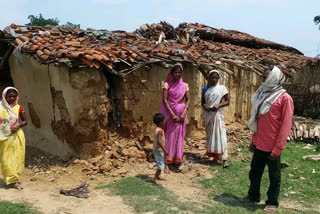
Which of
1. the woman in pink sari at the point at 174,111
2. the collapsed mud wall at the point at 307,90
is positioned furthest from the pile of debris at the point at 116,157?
the collapsed mud wall at the point at 307,90

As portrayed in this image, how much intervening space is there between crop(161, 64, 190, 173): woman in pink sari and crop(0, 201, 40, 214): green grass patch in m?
2.18

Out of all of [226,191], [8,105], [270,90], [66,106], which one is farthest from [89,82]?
[270,90]

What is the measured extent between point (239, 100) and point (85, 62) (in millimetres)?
4304

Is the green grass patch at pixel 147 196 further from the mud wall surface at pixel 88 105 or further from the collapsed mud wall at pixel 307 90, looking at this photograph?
the collapsed mud wall at pixel 307 90

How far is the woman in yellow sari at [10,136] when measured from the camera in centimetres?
427

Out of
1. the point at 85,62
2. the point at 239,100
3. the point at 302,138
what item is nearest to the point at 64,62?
the point at 85,62

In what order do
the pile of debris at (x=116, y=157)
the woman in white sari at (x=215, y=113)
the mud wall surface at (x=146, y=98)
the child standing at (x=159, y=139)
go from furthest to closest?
1. the mud wall surface at (x=146, y=98)
2. the woman in white sari at (x=215, y=113)
3. the pile of debris at (x=116, y=157)
4. the child standing at (x=159, y=139)

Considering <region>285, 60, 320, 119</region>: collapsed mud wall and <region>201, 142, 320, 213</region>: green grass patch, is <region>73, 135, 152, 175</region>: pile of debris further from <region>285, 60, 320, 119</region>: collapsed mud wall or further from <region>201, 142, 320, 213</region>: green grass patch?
<region>285, 60, 320, 119</region>: collapsed mud wall

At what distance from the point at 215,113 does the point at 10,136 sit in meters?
3.32

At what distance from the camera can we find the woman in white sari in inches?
206

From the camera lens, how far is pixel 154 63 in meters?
5.81

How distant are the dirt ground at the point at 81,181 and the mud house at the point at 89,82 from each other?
1.10ft

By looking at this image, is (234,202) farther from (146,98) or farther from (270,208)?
(146,98)

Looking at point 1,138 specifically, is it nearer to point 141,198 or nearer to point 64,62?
point 64,62
